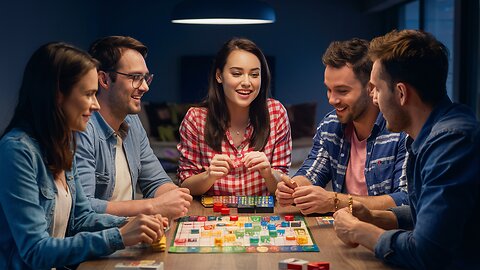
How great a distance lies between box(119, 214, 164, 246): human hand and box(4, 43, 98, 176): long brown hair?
29 centimetres

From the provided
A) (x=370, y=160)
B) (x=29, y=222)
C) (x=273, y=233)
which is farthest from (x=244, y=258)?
(x=370, y=160)

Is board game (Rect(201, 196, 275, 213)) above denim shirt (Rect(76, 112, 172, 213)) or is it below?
below

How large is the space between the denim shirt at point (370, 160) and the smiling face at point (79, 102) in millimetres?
1136

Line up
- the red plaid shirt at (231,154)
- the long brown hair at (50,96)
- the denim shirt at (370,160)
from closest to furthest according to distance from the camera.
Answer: the long brown hair at (50,96), the denim shirt at (370,160), the red plaid shirt at (231,154)

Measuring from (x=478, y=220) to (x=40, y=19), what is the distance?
5.25 m

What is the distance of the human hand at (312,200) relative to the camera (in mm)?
2660

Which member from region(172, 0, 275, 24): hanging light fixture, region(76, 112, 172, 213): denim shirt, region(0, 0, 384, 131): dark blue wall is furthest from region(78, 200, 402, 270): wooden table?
region(0, 0, 384, 131): dark blue wall

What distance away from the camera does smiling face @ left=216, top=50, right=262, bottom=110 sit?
3297 millimetres

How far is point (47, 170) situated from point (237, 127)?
126cm

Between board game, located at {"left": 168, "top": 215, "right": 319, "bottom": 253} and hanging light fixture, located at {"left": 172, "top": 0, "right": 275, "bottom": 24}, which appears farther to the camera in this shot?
hanging light fixture, located at {"left": 172, "top": 0, "right": 275, "bottom": 24}

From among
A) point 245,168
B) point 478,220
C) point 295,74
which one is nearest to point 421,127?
point 478,220

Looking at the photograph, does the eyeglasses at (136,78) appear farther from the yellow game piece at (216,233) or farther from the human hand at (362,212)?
the human hand at (362,212)

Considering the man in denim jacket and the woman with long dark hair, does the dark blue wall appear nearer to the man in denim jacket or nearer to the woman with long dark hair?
the woman with long dark hair

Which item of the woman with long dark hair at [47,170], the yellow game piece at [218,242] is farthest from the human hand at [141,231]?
the yellow game piece at [218,242]
